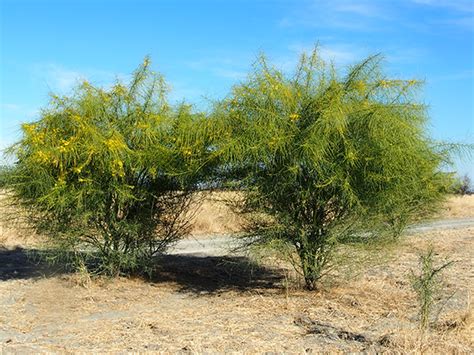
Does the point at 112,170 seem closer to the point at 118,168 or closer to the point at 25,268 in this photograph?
the point at 118,168

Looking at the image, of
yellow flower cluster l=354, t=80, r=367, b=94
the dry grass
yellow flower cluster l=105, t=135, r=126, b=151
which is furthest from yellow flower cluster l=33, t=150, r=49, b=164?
the dry grass

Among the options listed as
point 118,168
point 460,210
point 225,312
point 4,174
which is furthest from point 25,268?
point 460,210

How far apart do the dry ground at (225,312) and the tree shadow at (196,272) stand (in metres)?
0.02

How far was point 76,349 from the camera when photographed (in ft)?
22.2

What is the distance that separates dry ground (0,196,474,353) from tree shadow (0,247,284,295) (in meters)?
0.02

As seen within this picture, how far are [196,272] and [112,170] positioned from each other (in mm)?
3551

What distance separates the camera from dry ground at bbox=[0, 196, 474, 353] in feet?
22.5

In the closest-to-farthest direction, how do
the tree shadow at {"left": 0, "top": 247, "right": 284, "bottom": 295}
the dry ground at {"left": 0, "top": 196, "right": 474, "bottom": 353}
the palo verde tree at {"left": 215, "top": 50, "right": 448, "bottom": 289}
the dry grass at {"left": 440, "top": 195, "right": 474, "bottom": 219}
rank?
the dry ground at {"left": 0, "top": 196, "right": 474, "bottom": 353} → the palo verde tree at {"left": 215, "top": 50, "right": 448, "bottom": 289} → the tree shadow at {"left": 0, "top": 247, "right": 284, "bottom": 295} → the dry grass at {"left": 440, "top": 195, "right": 474, "bottom": 219}

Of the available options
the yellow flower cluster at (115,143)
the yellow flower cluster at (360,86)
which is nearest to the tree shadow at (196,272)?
the yellow flower cluster at (115,143)

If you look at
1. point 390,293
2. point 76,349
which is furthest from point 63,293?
point 390,293

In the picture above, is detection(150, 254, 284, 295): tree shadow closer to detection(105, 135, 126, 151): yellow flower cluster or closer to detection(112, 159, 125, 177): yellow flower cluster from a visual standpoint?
detection(112, 159, 125, 177): yellow flower cluster

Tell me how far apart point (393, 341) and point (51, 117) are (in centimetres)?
661

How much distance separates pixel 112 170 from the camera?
32.1 ft

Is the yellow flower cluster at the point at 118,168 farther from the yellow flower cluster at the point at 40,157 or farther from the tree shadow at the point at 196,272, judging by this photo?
the tree shadow at the point at 196,272
